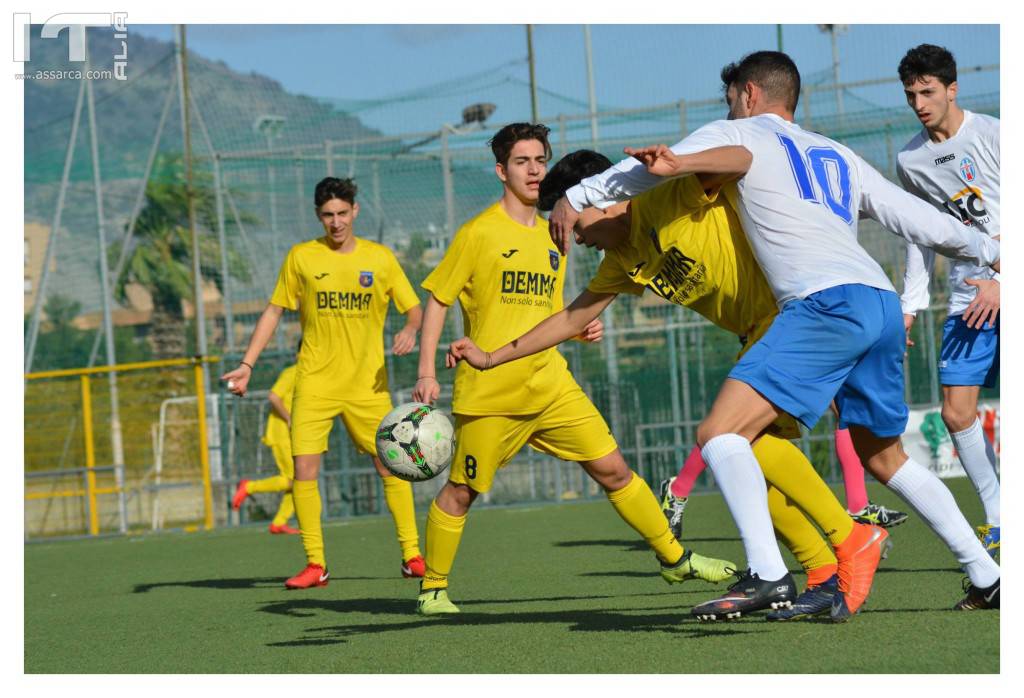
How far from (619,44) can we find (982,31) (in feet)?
13.7

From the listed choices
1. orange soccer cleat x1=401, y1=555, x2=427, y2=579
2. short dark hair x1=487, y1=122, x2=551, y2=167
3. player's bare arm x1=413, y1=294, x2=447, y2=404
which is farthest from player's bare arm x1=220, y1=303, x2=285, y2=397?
short dark hair x1=487, y1=122, x2=551, y2=167

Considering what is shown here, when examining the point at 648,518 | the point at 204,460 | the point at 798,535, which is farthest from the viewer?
the point at 204,460

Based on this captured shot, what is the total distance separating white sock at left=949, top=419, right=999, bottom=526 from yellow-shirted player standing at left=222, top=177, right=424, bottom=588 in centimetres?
347

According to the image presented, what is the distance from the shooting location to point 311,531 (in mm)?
8688

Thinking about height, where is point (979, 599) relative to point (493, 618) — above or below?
above

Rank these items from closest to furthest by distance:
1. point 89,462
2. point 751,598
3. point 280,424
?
1. point 751,598
2. point 280,424
3. point 89,462

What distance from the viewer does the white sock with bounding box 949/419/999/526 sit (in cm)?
693

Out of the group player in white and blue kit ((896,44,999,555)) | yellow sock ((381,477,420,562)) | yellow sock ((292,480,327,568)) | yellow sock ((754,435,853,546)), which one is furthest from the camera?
yellow sock ((381,477,420,562))

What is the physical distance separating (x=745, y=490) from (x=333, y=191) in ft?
15.4

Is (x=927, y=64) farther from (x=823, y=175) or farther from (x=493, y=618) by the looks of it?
(x=493, y=618)

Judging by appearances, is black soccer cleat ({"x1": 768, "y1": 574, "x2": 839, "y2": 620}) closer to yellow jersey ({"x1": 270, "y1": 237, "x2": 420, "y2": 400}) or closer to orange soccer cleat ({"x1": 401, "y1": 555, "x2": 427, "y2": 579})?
orange soccer cleat ({"x1": 401, "y1": 555, "x2": 427, "y2": 579})

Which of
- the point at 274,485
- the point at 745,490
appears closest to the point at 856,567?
the point at 745,490

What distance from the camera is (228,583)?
912cm
